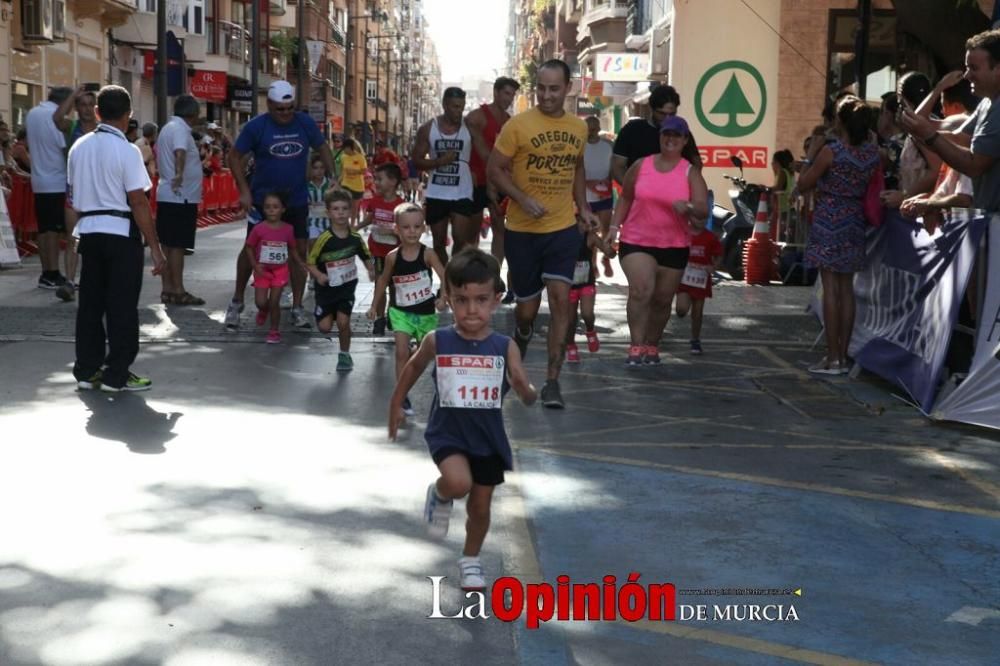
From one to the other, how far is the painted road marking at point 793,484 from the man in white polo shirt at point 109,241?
3055 millimetres

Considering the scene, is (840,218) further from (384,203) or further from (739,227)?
(739,227)

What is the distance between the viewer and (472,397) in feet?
16.7

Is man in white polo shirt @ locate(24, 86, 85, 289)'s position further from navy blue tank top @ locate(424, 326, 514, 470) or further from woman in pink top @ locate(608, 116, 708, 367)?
navy blue tank top @ locate(424, 326, 514, 470)

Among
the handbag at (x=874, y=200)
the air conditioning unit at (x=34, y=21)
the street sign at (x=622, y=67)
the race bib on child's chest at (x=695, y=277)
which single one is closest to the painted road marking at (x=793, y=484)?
the handbag at (x=874, y=200)

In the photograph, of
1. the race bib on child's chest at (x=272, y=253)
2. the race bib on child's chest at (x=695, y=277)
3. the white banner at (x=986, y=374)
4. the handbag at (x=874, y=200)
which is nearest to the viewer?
the white banner at (x=986, y=374)

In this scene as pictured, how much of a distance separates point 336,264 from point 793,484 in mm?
4607

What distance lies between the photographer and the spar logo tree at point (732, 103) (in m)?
27.8

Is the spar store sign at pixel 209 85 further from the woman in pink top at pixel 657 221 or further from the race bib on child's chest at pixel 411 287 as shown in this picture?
the race bib on child's chest at pixel 411 287

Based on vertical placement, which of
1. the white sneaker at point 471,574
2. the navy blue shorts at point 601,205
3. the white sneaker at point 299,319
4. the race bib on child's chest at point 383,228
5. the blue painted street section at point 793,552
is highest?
the navy blue shorts at point 601,205

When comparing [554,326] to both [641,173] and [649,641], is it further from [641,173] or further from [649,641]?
[649,641]

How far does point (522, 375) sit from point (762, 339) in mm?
7758

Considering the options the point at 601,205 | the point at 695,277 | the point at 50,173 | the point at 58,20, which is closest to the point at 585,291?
the point at 695,277

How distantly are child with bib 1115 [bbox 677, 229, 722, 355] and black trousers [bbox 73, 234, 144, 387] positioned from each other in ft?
14.1

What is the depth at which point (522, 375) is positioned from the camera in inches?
203
